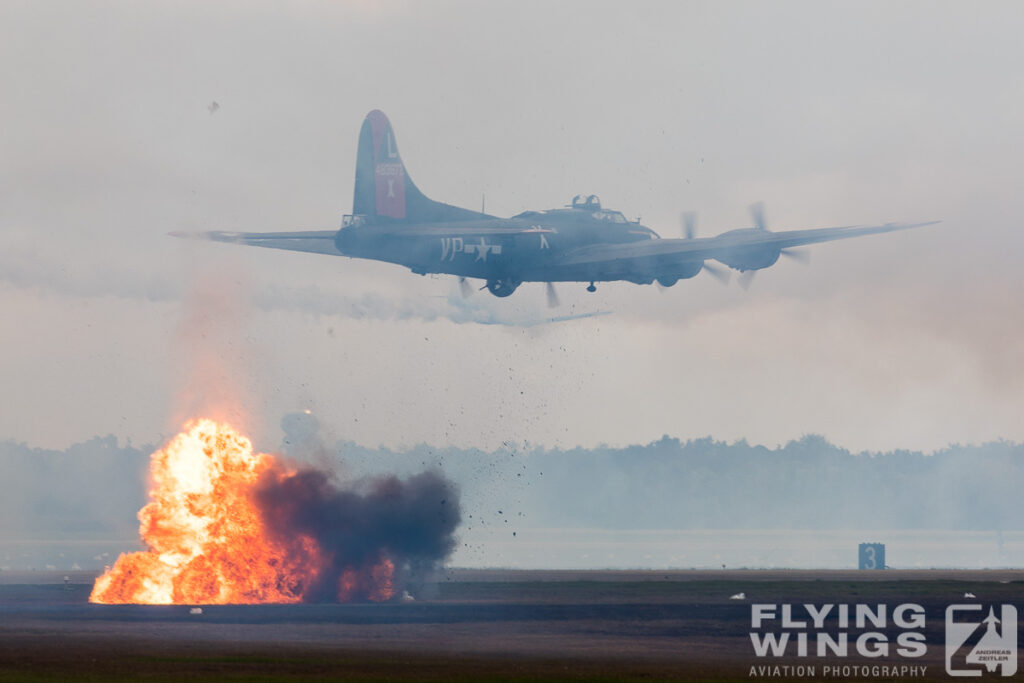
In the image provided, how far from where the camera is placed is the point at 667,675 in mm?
60562

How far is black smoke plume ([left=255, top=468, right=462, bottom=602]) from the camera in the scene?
9219cm

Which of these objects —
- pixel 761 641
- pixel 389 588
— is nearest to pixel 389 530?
pixel 389 588

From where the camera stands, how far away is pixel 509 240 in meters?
90.9

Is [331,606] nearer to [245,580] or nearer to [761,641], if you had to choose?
[245,580]

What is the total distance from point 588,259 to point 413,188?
42.2 feet

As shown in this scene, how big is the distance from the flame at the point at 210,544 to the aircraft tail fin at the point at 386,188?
18.1m

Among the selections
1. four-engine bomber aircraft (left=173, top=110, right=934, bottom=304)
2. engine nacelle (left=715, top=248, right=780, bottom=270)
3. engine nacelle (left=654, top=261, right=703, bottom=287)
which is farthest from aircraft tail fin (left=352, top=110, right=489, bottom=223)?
engine nacelle (left=715, top=248, right=780, bottom=270)

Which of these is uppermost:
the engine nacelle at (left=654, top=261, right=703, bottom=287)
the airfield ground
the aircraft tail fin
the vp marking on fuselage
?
the aircraft tail fin

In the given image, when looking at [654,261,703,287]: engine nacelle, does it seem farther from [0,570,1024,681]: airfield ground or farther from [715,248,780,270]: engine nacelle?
[0,570,1024,681]: airfield ground

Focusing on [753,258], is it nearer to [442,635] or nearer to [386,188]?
[386,188]

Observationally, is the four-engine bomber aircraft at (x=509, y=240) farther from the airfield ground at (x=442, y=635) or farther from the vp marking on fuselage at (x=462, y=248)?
the airfield ground at (x=442, y=635)

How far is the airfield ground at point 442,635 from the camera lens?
6094 centimetres

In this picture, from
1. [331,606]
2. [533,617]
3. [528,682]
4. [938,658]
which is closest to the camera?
[528,682]

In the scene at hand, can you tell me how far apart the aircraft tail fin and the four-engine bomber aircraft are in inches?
2.7
